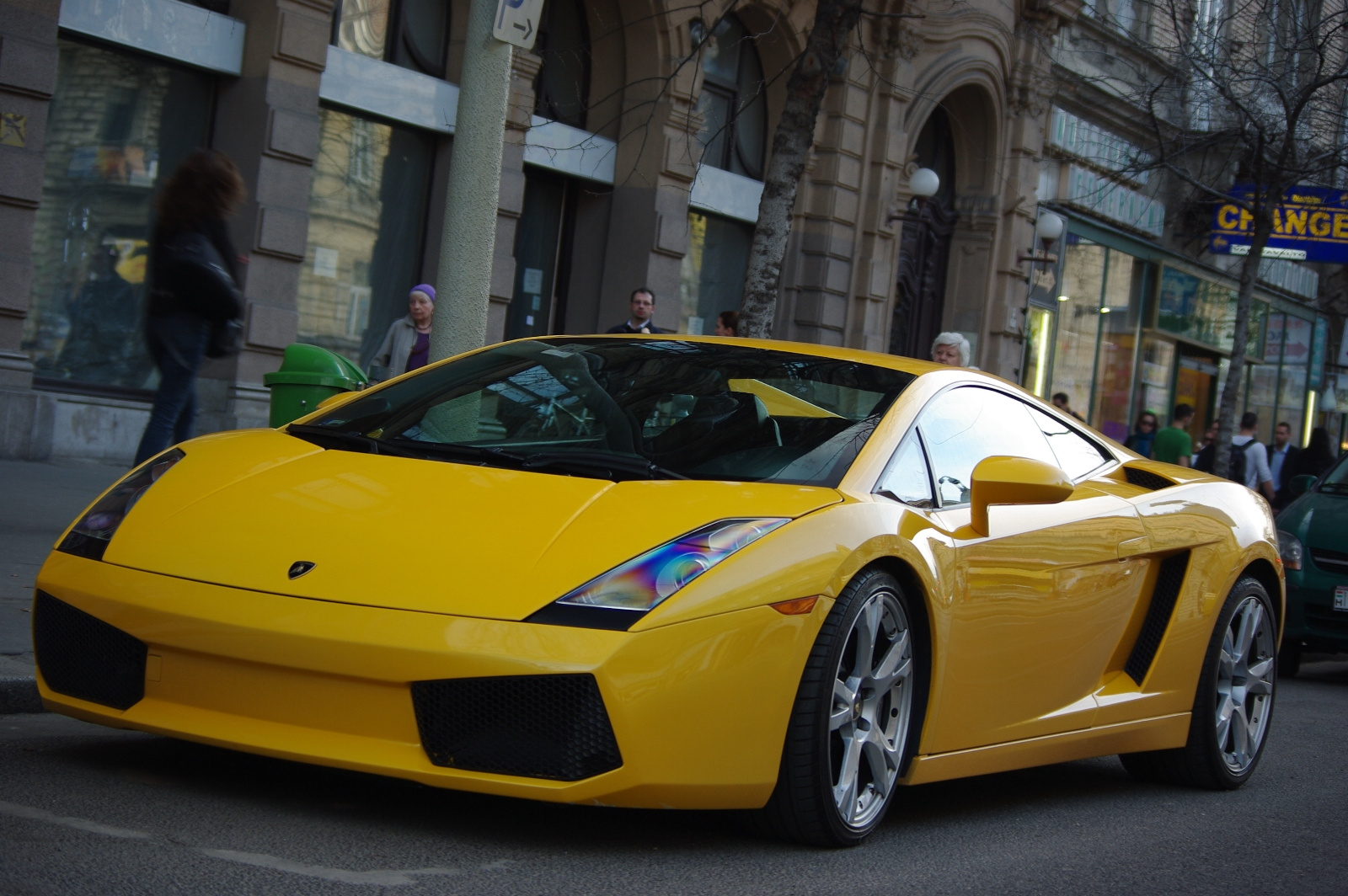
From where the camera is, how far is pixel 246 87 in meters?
13.2

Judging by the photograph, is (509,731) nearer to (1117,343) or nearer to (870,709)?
(870,709)

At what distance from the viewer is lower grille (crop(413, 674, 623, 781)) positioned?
3430mm

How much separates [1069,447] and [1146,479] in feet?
1.18

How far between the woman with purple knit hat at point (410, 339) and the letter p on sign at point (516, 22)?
145 inches

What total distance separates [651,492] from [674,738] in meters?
0.68

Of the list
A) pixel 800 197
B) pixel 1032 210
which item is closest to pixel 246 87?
pixel 800 197

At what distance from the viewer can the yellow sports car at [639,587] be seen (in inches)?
136

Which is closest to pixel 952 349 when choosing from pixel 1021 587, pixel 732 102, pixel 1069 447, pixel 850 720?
pixel 1069 447

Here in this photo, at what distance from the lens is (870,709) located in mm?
4035

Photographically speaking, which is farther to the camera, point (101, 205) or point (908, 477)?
point (101, 205)

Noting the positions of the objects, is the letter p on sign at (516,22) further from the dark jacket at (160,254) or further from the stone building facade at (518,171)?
the dark jacket at (160,254)

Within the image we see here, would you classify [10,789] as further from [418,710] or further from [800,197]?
[800,197]

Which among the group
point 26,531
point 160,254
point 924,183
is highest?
point 924,183

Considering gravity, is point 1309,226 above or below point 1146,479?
above
